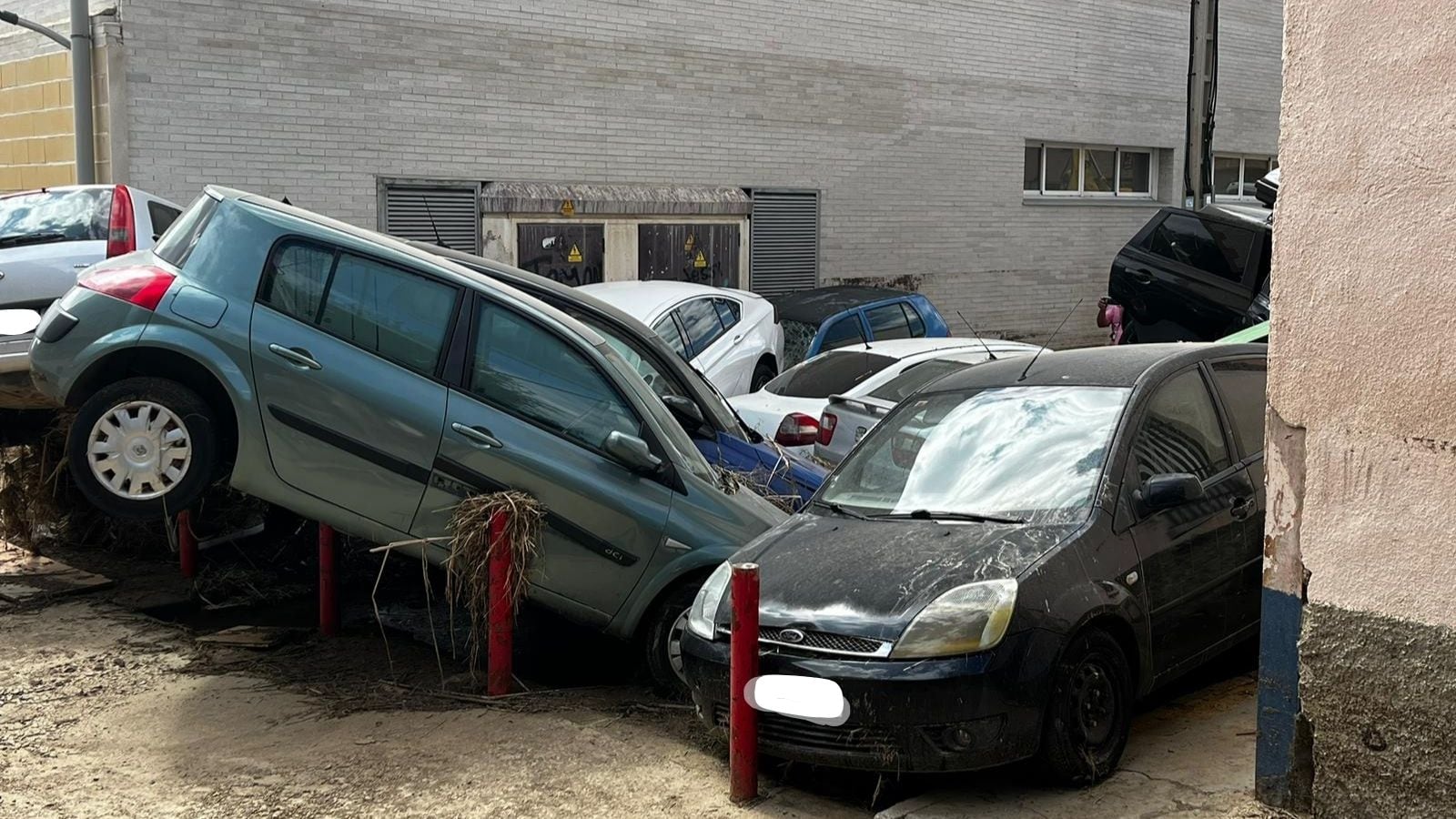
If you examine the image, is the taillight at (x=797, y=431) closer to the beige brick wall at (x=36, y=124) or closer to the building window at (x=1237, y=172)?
the beige brick wall at (x=36, y=124)

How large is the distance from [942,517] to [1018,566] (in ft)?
1.93

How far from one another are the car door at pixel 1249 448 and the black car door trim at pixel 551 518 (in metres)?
2.60

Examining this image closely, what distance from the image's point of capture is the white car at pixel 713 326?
12266 millimetres

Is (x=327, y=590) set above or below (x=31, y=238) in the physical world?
below

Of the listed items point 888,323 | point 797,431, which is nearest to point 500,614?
point 797,431

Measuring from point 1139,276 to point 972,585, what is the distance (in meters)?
11.6

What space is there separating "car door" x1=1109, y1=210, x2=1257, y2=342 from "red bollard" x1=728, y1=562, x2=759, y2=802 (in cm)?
1087

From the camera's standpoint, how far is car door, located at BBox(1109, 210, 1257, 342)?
14.6 meters

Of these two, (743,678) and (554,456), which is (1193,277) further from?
(743,678)

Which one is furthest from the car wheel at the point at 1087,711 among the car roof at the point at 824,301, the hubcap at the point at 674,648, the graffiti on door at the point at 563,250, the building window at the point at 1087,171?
the building window at the point at 1087,171

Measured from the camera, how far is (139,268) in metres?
6.27

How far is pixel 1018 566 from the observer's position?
511 cm

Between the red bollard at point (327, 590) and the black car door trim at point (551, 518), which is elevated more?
the black car door trim at point (551, 518)

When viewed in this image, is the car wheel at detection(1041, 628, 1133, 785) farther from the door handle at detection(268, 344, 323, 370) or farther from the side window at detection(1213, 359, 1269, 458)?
the door handle at detection(268, 344, 323, 370)
